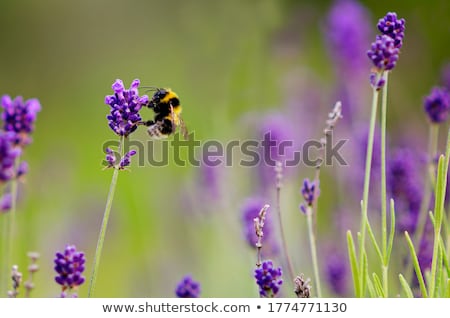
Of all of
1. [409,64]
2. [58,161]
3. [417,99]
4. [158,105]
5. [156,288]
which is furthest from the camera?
[417,99]

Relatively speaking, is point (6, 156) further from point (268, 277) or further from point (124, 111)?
point (268, 277)

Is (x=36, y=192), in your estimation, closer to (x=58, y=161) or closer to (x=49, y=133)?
(x=58, y=161)

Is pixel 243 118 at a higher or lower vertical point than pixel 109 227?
higher

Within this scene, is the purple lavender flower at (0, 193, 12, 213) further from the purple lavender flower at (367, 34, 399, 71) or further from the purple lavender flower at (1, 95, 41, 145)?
the purple lavender flower at (367, 34, 399, 71)

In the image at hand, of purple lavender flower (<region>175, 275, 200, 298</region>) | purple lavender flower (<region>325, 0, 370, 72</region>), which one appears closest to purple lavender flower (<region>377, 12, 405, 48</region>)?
purple lavender flower (<region>175, 275, 200, 298</region>)

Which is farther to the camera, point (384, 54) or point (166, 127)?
point (166, 127)

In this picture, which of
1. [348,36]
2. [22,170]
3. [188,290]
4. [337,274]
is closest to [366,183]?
[188,290]

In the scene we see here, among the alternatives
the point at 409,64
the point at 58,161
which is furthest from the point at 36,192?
the point at 409,64
